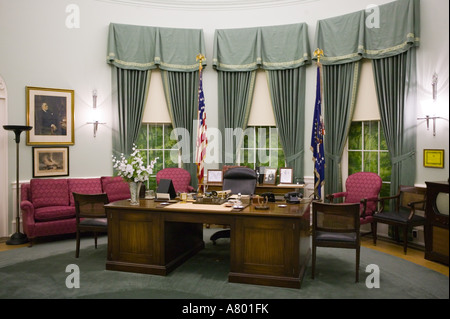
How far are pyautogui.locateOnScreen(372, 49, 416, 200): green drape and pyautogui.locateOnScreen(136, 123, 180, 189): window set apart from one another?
13.3 ft

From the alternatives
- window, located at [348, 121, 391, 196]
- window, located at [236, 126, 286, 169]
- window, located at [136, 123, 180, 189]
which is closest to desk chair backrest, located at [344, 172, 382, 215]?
window, located at [348, 121, 391, 196]

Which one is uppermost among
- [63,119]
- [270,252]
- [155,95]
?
[155,95]

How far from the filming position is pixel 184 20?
303 inches

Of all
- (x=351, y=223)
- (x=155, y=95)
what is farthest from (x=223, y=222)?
(x=155, y=95)

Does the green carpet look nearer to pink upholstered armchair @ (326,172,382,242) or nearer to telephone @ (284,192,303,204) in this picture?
pink upholstered armchair @ (326,172,382,242)

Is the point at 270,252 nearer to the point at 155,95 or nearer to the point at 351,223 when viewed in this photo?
the point at 351,223

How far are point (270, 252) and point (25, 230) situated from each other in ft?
14.5

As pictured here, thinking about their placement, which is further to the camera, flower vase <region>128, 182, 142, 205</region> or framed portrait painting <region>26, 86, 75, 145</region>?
framed portrait painting <region>26, 86, 75, 145</region>

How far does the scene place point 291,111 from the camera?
7227 mm


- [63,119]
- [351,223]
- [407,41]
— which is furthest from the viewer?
[63,119]

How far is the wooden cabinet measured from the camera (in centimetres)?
491
